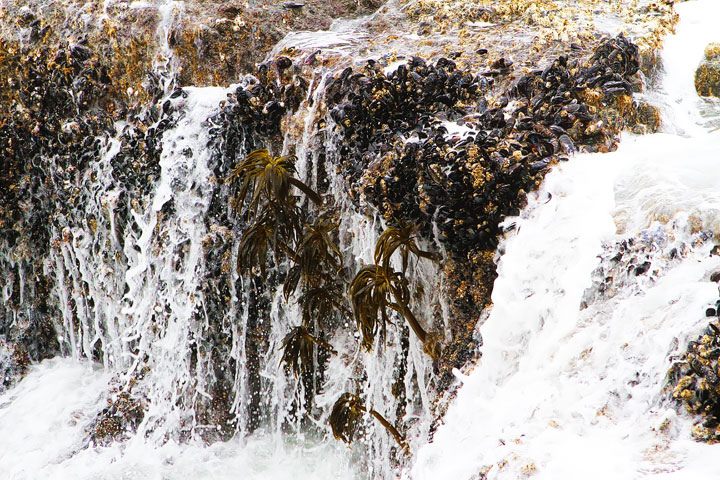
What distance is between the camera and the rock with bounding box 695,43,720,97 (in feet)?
13.9

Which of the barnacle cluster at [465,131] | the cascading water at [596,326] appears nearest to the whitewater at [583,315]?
the cascading water at [596,326]

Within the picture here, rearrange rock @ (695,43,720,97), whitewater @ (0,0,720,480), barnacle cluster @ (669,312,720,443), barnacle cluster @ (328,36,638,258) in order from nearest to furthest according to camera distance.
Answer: barnacle cluster @ (669,312,720,443), whitewater @ (0,0,720,480), barnacle cluster @ (328,36,638,258), rock @ (695,43,720,97)

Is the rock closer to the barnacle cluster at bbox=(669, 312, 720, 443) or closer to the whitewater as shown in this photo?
the whitewater

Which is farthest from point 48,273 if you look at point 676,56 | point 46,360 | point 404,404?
point 676,56

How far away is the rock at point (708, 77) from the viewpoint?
422cm

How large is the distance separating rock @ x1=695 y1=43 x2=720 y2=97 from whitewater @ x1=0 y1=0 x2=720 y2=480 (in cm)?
9

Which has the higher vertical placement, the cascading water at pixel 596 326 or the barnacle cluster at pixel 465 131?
the barnacle cluster at pixel 465 131

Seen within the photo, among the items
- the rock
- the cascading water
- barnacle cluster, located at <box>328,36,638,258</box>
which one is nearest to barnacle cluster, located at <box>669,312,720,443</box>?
the cascading water

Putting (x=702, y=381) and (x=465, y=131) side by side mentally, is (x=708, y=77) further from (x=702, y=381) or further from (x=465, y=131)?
(x=702, y=381)

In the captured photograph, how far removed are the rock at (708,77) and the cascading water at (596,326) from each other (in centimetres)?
75

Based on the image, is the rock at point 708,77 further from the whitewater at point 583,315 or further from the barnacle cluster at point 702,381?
the barnacle cluster at point 702,381

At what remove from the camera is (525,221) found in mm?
3371

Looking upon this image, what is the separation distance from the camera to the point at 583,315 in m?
2.84

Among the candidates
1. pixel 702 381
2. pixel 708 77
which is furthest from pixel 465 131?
pixel 702 381
